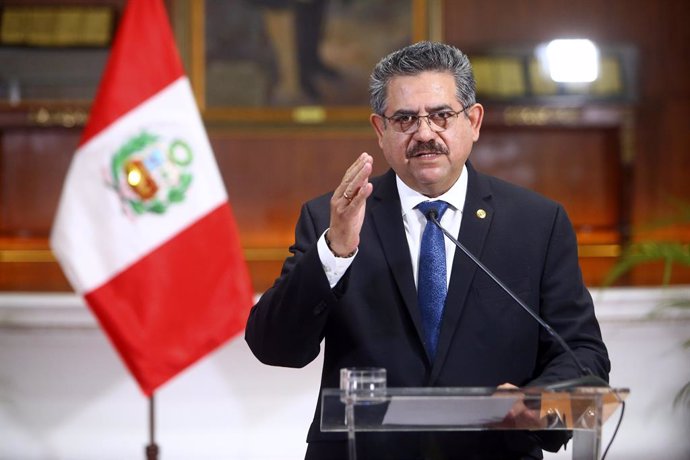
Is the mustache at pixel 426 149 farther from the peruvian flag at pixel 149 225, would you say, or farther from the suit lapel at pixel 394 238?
the peruvian flag at pixel 149 225

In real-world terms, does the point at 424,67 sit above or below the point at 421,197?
above

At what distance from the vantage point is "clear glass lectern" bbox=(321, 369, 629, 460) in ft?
5.95

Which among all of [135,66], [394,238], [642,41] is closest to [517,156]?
[642,41]

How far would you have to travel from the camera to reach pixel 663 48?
6824 millimetres

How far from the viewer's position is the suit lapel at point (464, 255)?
7.22ft

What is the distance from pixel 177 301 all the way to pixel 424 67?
76.9 inches

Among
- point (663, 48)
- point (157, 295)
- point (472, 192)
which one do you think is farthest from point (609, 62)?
point (472, 192)

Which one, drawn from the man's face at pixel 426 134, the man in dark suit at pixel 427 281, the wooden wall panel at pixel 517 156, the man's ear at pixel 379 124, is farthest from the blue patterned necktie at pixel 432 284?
the wooden wall panel at pixel 517 156

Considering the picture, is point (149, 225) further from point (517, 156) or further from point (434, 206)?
point (517, 156)

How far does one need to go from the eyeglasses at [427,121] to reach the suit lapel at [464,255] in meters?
0.19

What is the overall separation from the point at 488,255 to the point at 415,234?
16 cm

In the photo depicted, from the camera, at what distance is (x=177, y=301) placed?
3945 mm

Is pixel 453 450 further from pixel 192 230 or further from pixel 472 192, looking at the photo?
pixel 192 230

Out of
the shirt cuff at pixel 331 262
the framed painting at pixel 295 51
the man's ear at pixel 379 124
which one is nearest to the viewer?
the shirt cuff at pixel 331 262
